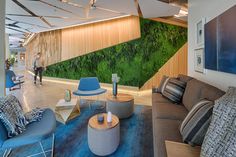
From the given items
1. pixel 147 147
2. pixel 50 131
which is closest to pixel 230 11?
pixel 147 147

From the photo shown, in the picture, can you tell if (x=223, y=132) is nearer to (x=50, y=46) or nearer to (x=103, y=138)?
(x=103, y=138)

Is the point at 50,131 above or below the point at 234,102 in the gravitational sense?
below

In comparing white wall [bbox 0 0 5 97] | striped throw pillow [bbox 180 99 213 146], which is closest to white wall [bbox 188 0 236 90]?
striped throw pillow [bbox 180 99 213 146]

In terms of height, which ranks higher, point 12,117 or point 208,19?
point 208,19

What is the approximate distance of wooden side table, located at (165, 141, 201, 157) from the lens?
4.46 feet

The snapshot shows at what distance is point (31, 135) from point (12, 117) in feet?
1.17

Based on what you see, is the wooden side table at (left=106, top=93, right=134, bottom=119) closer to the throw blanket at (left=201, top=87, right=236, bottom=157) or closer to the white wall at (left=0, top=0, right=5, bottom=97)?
the white wall at (left=0, top=0, right=5, bottom=97)

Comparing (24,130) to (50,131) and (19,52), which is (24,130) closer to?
(50,131)

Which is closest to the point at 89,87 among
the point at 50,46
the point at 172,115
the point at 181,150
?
the point at 172,115

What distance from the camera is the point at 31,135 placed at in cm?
184

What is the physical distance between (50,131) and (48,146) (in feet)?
2.10

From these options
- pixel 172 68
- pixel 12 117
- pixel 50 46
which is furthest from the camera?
pixel 50 46

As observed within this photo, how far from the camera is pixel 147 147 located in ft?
7.88

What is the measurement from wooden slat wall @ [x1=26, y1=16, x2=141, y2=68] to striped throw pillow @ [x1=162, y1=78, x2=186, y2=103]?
133 inches
